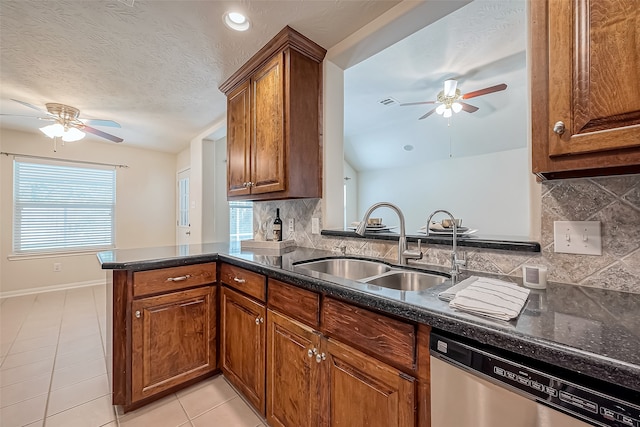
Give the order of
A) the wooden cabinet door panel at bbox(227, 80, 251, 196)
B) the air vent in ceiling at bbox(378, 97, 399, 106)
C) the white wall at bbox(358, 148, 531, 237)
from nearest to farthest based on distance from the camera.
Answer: the wooden cabinet door panel at bbox(227, 80, 251, 196) → the air vent in ceiling at bbox(378, 97, 399, 106) → the white wall at bbox(358, 148, 531, 237)

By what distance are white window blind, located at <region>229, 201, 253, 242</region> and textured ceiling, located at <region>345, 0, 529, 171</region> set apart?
237 centimetres

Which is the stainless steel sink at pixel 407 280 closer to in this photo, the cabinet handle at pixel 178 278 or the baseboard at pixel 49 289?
the cabinet handle at pixel 178 278

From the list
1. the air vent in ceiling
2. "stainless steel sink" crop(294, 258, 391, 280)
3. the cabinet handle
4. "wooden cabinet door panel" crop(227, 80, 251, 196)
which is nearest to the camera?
"stainless steel sink" crop(294, 258, 391, 280)

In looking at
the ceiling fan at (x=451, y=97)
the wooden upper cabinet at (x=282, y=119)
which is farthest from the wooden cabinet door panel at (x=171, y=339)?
the ceiling fan at (x=451, y=97)

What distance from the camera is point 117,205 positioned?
4.64 m

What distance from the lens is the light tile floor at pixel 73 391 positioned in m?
1.57

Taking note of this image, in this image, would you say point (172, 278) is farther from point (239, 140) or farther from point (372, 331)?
point (372, 331)

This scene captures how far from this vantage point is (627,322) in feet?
2.26

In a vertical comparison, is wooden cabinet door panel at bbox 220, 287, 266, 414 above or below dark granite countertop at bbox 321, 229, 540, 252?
below

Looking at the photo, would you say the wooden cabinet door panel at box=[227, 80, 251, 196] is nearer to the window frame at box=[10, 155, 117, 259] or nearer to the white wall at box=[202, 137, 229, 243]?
the white wall at box=[202, 137, 229, 243]

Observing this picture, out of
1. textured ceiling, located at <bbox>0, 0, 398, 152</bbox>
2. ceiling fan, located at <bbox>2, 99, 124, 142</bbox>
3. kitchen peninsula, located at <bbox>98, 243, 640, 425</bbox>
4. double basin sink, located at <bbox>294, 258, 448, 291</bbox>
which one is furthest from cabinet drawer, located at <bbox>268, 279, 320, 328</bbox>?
ceiling fan, located at <bbox>2, 99, 124, 142</bbox>

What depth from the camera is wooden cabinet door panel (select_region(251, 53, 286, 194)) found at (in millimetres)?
Answer: 1876

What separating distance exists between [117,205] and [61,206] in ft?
2.30

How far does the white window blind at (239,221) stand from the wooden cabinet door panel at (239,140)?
6.77ft
